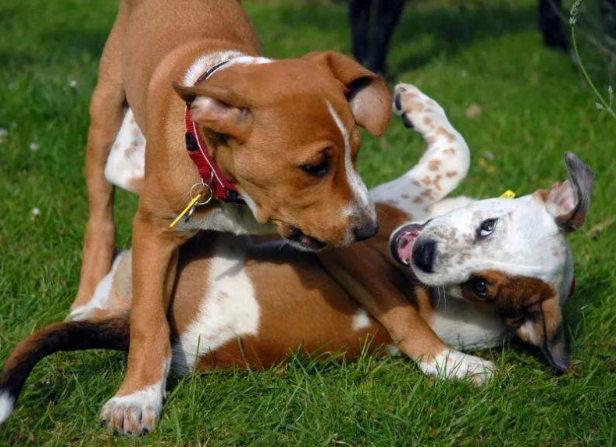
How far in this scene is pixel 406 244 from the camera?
4352mm

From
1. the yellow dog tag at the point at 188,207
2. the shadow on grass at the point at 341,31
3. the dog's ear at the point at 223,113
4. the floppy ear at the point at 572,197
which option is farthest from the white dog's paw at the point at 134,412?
the shadow on grass at the point at 341,31

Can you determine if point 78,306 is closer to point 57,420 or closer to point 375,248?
point 57,420

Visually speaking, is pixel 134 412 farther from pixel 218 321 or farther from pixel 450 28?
pixel 450 28

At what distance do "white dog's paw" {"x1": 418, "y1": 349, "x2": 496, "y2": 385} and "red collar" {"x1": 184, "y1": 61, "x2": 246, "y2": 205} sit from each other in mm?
1115

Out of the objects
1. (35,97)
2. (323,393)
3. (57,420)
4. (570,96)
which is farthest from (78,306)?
(570,96)

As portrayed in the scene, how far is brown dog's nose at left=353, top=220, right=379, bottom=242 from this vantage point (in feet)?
11.5

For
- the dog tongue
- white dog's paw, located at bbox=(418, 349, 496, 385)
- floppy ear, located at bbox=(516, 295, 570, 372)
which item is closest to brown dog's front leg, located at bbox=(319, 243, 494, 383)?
white dog's paw, located at bbox=(418, 349, 496, 385)

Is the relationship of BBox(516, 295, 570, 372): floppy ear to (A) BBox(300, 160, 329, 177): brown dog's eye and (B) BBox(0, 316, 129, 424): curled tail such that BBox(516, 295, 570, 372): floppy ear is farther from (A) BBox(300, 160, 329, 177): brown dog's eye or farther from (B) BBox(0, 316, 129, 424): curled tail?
(B) BBox(0, 316, 129, 424): curled tail

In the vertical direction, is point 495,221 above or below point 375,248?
above

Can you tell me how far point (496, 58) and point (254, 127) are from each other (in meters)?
6.93

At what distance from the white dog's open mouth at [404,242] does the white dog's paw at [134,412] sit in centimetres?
133

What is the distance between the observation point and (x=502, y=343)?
439cm

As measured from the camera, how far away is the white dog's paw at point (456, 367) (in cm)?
396

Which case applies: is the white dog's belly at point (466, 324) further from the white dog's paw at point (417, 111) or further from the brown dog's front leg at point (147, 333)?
the brown dog's front leg at point (147, 333)
